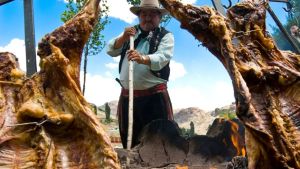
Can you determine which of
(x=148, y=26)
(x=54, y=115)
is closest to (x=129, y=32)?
(x=148, y=26)

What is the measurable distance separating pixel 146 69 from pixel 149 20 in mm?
587

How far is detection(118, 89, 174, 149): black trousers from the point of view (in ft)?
16.2

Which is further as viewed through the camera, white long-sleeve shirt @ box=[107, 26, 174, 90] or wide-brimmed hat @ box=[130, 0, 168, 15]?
wide-brimmed hat @ box=[130, 0, 168, 15]

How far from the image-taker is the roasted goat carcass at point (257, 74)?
2.42 metres

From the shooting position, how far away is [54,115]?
7.68 feet

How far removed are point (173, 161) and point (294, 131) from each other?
249cm

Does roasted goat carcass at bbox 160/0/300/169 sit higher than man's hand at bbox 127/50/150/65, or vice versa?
man's hand at bbox 127/50/150/65

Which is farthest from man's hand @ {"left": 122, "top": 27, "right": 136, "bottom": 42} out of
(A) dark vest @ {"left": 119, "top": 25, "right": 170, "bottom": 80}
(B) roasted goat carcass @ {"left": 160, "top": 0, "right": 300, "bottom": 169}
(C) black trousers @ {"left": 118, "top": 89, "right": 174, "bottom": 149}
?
(B) roasted goat carcass @ {"left": 160, "top": 0, "right": 300, "bottom": 169}

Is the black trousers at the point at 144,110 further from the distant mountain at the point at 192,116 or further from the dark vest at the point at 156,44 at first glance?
the distant mountain at the point at 192,116

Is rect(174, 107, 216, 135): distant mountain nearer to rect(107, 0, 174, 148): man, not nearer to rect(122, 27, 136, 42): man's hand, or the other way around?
rect(107, 0, 174, 148): man

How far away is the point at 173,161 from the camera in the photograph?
4922mm

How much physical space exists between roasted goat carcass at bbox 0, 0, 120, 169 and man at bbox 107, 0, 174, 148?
80.8 inches

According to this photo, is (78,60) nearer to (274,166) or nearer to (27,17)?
(274,166)

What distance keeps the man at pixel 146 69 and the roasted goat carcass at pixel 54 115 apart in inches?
80.8
